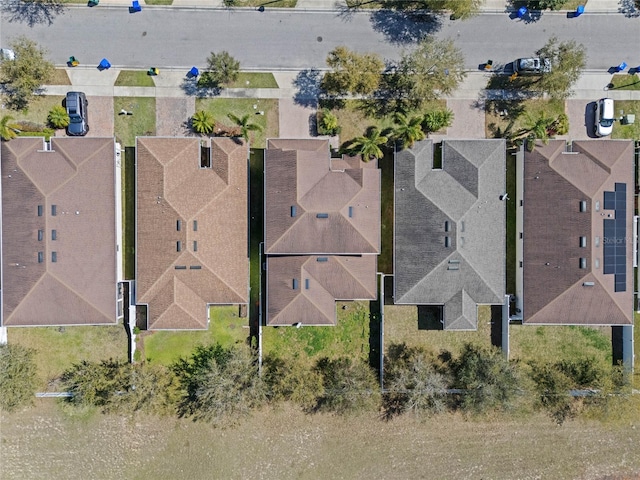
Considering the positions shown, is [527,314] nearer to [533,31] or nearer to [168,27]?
[533,31]

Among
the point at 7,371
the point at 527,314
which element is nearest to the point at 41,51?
the point at 7,371

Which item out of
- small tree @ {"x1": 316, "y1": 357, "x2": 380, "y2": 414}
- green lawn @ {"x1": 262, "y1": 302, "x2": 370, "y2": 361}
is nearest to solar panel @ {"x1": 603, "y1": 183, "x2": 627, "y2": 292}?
green lawn @ {"x1": 262, "y1": 302, "x2": 370, "y2": 361}

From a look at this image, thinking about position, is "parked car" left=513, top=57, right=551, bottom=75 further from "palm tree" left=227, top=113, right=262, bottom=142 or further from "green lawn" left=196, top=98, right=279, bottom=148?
"palm tree" left=227, top=113, right=262, bottom=142

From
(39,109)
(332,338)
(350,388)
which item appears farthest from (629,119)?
(39,109)

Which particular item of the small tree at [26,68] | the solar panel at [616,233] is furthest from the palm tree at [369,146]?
the small tree at [26,68]

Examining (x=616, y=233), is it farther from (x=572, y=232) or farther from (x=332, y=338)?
(x=332, y=338)
